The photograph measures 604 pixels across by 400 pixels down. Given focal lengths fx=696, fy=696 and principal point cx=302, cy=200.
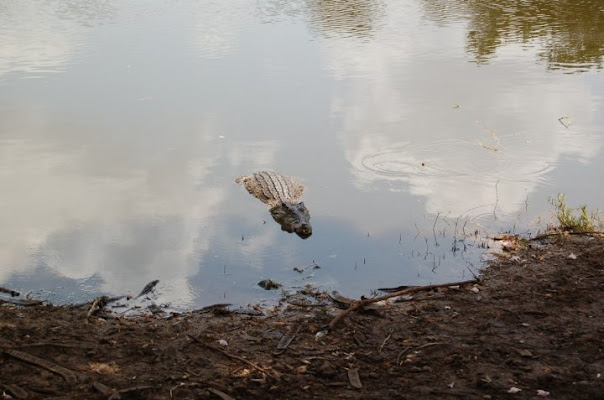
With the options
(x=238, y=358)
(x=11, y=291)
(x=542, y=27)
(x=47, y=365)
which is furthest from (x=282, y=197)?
(x=542, y=27)

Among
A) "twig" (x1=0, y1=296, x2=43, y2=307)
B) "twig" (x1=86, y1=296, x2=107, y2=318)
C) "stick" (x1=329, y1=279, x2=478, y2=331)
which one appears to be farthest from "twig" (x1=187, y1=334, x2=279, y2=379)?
"twig" (x1=0, y1=296, x2=43, y2=307)

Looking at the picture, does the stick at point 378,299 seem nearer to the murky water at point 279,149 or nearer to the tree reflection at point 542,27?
the murky water at point 279,149

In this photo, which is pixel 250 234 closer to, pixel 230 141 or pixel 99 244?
pixel 99 244

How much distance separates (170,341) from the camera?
4227 millimetres

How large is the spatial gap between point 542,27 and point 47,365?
15136 millimetres

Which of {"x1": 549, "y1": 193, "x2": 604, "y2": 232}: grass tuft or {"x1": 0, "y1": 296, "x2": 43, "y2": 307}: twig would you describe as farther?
{"x1": 549, "y1": 193, "x2": 604, "y2": 232}: grass tuft

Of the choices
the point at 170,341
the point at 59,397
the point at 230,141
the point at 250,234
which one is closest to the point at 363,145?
the point at 230,141

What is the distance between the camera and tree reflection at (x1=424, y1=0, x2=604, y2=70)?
1366 cm

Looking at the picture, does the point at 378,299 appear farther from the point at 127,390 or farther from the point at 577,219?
the point at 577,219

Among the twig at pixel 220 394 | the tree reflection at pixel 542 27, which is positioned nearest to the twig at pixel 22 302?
the twig at pixel 220 394

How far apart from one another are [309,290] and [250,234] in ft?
4.59

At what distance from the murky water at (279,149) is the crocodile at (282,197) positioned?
0.11 metres

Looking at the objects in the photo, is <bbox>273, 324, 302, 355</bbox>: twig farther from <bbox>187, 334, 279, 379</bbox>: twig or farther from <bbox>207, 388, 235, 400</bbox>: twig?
<bbox>207, 388, 235, 400</bbox>: twig

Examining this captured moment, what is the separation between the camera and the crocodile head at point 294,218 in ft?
21.7
